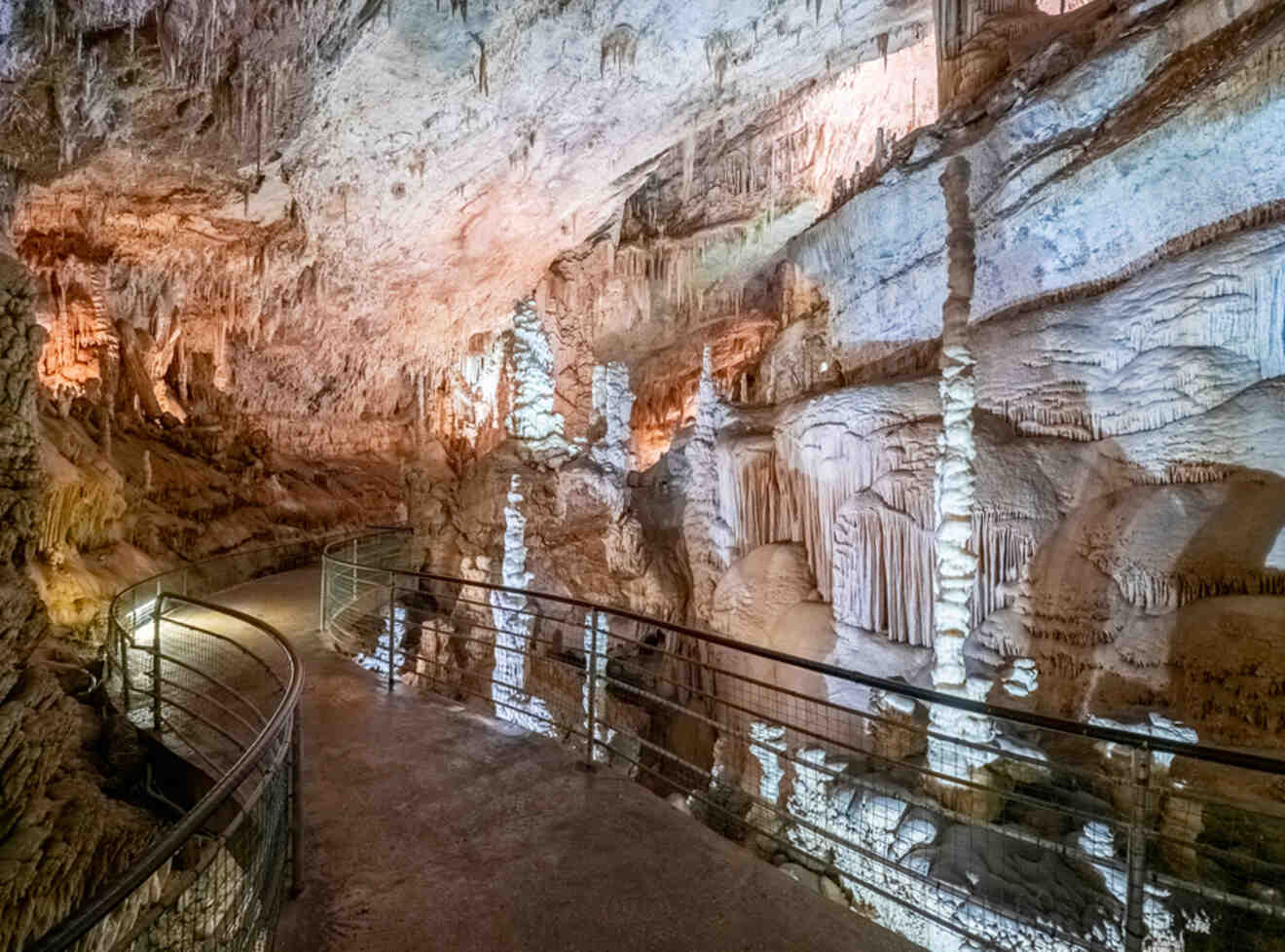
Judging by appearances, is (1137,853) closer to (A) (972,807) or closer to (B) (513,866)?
(B) (513,866)

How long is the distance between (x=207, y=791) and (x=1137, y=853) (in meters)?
4.38

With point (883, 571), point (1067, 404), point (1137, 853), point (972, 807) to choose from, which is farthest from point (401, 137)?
point (1137, 853)

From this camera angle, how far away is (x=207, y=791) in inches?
155

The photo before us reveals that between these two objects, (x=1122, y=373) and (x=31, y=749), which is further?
(x=1122, y=373)

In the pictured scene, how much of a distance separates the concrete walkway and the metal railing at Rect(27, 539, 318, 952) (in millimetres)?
312

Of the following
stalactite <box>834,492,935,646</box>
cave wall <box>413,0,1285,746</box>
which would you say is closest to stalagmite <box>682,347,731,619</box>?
cave wall <box>413,0,1285,746</box>

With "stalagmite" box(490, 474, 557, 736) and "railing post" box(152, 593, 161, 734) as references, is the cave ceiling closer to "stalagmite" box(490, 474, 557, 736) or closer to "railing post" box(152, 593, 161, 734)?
"stalagmite" box(490, 474, 557, 736)

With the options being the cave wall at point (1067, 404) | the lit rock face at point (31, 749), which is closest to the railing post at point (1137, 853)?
the cave wall at point (1067, 404)

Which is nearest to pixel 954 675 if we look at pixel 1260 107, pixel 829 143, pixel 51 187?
pixel 1260 107

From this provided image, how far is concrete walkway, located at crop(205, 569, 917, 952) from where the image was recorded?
2.65 metres

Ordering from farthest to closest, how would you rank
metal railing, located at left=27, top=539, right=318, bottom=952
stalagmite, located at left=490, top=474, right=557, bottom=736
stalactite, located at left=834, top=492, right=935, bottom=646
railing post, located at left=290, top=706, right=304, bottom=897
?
stalagmite, located at left=490, top=474, right=557, bottom=736 → stalactite, located at left=834, top=492, right=935, bottom=646 → railing post, located at left=290, top=706, right=304, bottom=897 → metal railing, located at left=27, top=539, right=318, bottom=952

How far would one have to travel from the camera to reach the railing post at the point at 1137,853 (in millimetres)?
2174

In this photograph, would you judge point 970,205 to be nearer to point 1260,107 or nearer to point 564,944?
point 1260,107

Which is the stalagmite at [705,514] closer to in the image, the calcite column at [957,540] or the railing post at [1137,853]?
the calcite column at [957,540]
